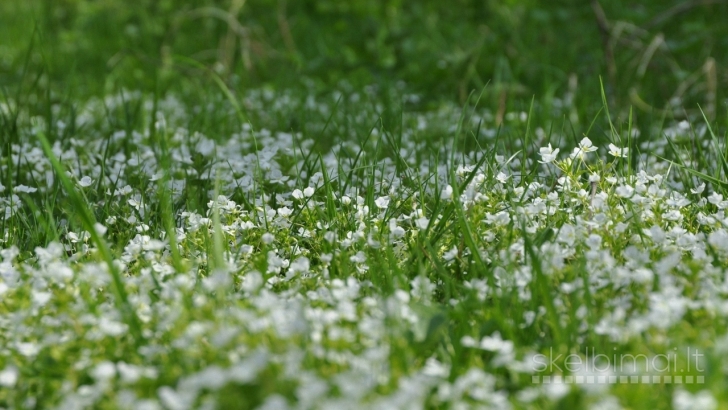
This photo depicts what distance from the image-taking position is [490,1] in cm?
733

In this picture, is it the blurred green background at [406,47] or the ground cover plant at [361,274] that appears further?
the blurred green background at [406,47]

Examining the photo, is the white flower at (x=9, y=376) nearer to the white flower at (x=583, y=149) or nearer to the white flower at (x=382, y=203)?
the white flower at (x=382, y=203)

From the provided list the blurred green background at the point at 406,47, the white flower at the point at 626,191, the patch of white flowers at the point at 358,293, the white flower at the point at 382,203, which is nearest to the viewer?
the patch of white flowers at the point at 358,293

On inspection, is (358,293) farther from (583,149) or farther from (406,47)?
(406,47)

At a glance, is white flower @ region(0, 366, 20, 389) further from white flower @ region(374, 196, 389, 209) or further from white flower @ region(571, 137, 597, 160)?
white flower @ region(571, 137, 597, 160)

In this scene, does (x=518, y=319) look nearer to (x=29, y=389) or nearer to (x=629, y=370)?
(x=629, y=370)

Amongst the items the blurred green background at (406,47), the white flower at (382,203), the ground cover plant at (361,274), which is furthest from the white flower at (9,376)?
the blurred green background at (406,47)

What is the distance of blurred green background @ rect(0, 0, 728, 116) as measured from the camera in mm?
5602

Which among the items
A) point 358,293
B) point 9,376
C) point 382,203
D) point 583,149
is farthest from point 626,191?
point 9,376

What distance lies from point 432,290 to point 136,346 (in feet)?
3.17

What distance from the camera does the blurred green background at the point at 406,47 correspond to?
18.4ft

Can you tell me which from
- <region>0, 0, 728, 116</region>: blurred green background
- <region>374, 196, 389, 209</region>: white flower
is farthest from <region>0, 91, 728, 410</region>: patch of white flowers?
<region>0, 0, 728, 116</region>: blurred green background

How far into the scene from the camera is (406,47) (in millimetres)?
6152

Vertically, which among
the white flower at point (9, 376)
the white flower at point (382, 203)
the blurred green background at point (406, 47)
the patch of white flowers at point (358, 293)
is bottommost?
the white flower at point (9, 376)
